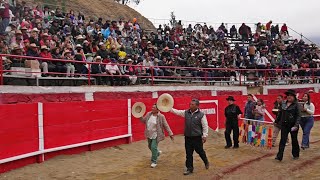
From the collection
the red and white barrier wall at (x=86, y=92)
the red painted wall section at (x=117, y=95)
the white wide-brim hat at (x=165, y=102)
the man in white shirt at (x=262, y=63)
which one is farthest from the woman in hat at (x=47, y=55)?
the man in white shirt at (x=262, y=63)

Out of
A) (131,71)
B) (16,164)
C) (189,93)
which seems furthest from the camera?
(189,93)

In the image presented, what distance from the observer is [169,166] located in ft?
30.0

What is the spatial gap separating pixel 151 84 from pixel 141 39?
4982 millimetres

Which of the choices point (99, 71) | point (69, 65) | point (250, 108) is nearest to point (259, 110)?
point (250, 108)

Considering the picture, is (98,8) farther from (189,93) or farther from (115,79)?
(115,79)

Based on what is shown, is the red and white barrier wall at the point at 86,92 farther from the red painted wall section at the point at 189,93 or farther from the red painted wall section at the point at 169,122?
the red painted wall section at the point at 169,122

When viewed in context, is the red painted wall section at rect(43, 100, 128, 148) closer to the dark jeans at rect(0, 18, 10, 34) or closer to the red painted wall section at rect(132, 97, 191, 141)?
the red painted wall section at rect(132, 97, 191, 141)

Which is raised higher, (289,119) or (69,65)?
(69,65)

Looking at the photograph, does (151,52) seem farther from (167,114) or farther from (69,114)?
(69,114)

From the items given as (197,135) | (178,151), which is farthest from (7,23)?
(197,135)

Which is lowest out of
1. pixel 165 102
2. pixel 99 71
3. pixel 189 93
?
pixel 189 93

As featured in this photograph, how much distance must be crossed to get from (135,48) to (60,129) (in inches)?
370

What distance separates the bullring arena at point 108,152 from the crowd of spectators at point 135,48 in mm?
1446

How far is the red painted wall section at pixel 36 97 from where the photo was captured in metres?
10.2
